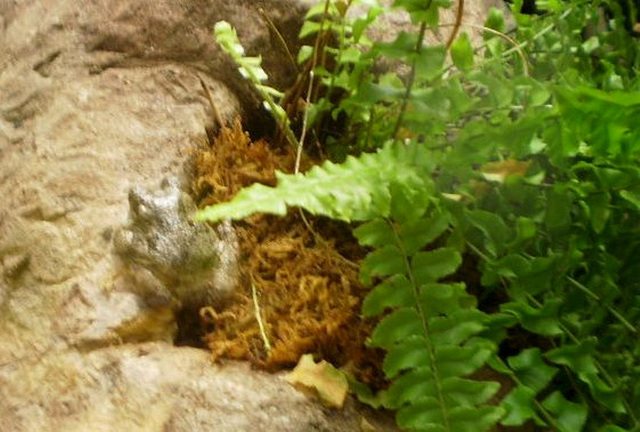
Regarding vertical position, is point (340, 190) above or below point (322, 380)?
above

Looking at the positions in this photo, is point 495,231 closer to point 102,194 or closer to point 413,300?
point 413,300

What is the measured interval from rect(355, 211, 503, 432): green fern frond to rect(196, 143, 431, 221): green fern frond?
6cm

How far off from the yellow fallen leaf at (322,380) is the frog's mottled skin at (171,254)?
32cm

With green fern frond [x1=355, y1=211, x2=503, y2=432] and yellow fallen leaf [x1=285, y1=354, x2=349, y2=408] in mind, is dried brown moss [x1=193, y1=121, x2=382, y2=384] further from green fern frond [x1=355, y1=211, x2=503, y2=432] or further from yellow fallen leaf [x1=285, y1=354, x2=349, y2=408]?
green fern frond [x1=355, y1=211, x2=503, y2=432]

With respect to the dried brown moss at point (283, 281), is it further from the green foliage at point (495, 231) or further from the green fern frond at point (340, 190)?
the green fern frond at point (340, 190)

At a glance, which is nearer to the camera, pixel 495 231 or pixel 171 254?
pixel 495 231

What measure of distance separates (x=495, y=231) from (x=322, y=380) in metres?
0.49

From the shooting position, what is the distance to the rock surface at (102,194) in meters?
1.57

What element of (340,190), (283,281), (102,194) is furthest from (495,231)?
(102,194)

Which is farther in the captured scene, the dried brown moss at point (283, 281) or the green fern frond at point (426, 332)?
the dried brown moss at point (283, 281)

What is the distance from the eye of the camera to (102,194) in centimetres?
198

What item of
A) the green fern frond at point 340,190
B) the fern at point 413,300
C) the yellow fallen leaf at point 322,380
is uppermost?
the green fern frond at point 340,190

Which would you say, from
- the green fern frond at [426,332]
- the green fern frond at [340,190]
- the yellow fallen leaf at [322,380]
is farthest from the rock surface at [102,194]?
the green fern frond at [340,190]

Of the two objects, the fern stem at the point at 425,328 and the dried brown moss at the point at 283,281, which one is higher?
the fern stem at the point at 425,328
